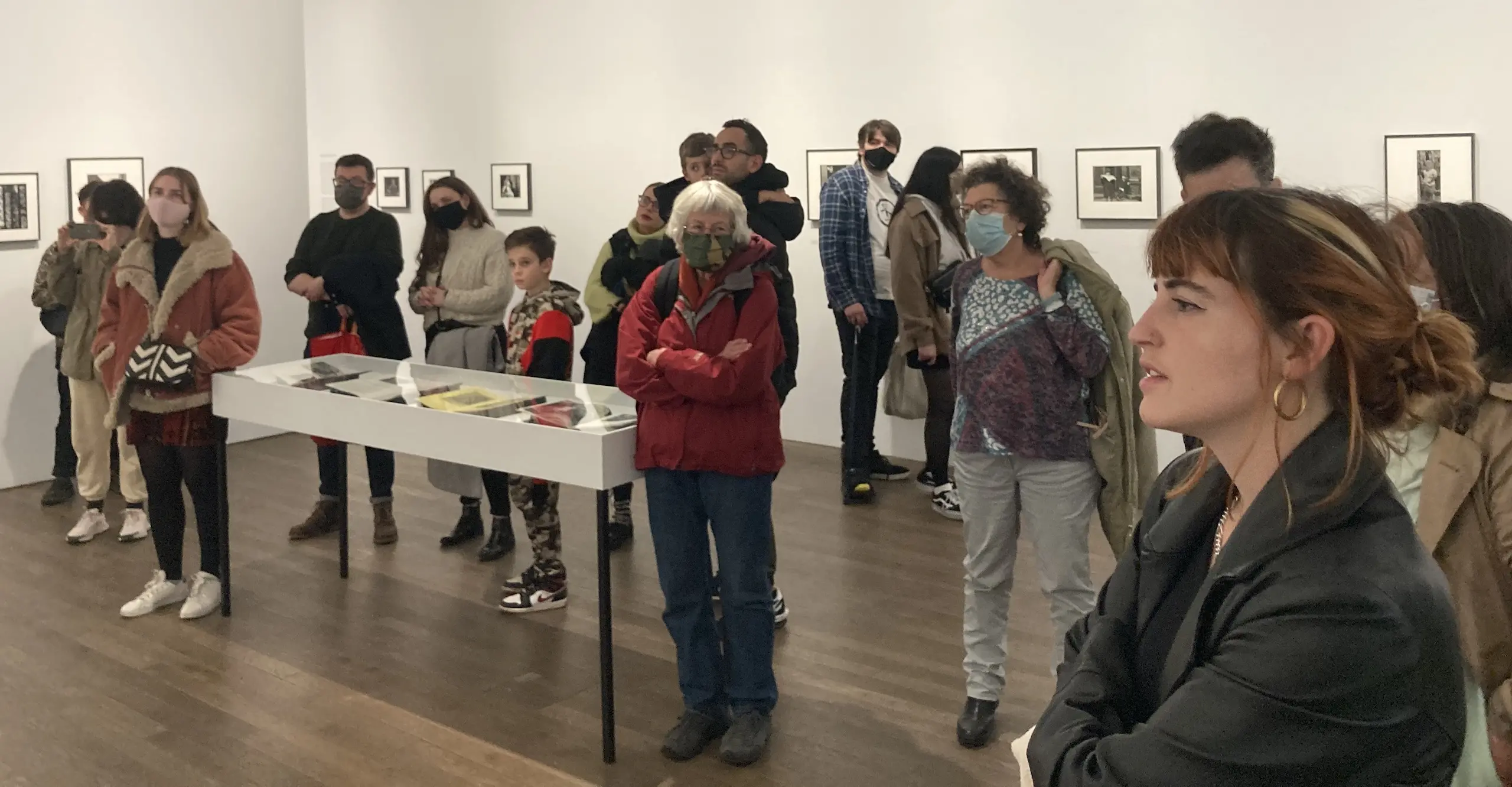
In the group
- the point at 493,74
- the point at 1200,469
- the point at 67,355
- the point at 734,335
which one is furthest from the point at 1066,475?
the point at 493,74

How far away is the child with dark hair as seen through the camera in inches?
200

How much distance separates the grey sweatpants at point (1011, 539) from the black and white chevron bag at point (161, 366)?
292 cm

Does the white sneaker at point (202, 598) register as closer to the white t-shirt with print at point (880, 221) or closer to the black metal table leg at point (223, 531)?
the black metal table leg at point (223, 531)

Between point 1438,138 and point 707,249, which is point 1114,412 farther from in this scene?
point 1438,138

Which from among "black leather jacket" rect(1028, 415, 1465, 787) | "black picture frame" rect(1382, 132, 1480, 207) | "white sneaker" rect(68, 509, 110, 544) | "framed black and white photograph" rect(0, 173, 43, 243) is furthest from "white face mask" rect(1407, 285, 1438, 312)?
"framed black and white photograph" rect(0, 173, 43, 243)

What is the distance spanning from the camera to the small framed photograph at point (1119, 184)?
22.0 ft

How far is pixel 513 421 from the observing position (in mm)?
4062

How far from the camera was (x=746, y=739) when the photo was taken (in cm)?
380

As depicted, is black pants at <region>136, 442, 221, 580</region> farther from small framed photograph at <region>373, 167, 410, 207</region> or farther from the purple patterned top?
small framed photograph at <region>373, 167, 410, 207</region>

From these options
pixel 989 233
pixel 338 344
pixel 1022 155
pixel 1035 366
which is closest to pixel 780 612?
pixel 1035 366

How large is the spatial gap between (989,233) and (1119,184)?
3.62m

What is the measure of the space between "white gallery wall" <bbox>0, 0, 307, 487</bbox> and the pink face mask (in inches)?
125

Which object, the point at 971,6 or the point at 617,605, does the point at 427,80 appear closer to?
the point at 971,6

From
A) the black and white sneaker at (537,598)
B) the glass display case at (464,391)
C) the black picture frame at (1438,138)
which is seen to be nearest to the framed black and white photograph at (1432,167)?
the black picture frame at (1438,138)
